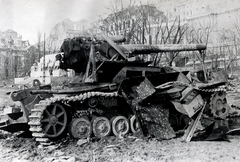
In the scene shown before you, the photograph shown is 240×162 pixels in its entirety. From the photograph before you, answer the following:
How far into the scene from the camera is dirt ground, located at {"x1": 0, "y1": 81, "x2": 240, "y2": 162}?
545cm

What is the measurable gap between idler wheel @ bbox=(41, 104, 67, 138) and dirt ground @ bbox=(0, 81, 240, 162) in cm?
28

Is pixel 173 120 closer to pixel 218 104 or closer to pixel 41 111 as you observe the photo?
pixel 218 104

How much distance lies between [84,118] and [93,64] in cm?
150

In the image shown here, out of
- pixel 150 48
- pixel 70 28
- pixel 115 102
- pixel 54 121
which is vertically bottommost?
pixel 54 121

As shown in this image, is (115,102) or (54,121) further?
(115,102)

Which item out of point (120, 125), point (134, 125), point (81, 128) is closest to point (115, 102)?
point (120, 125)

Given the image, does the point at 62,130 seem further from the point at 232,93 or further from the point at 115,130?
the point at 232,93

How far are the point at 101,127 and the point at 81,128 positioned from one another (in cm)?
56

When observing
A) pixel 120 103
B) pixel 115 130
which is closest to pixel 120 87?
pixel 120 103

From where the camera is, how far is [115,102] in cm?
747

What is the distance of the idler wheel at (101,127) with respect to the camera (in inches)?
284

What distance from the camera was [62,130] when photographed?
681 centimetres

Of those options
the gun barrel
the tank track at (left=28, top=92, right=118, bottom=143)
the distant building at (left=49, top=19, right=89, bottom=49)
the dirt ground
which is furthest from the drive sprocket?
the distant building at (left=49, top=19, right=89, bottom=49)

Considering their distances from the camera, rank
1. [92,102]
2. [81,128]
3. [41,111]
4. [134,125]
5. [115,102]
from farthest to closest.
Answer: [134,125] → [115,102] → [92,102] → [81,128] → [41,111]
